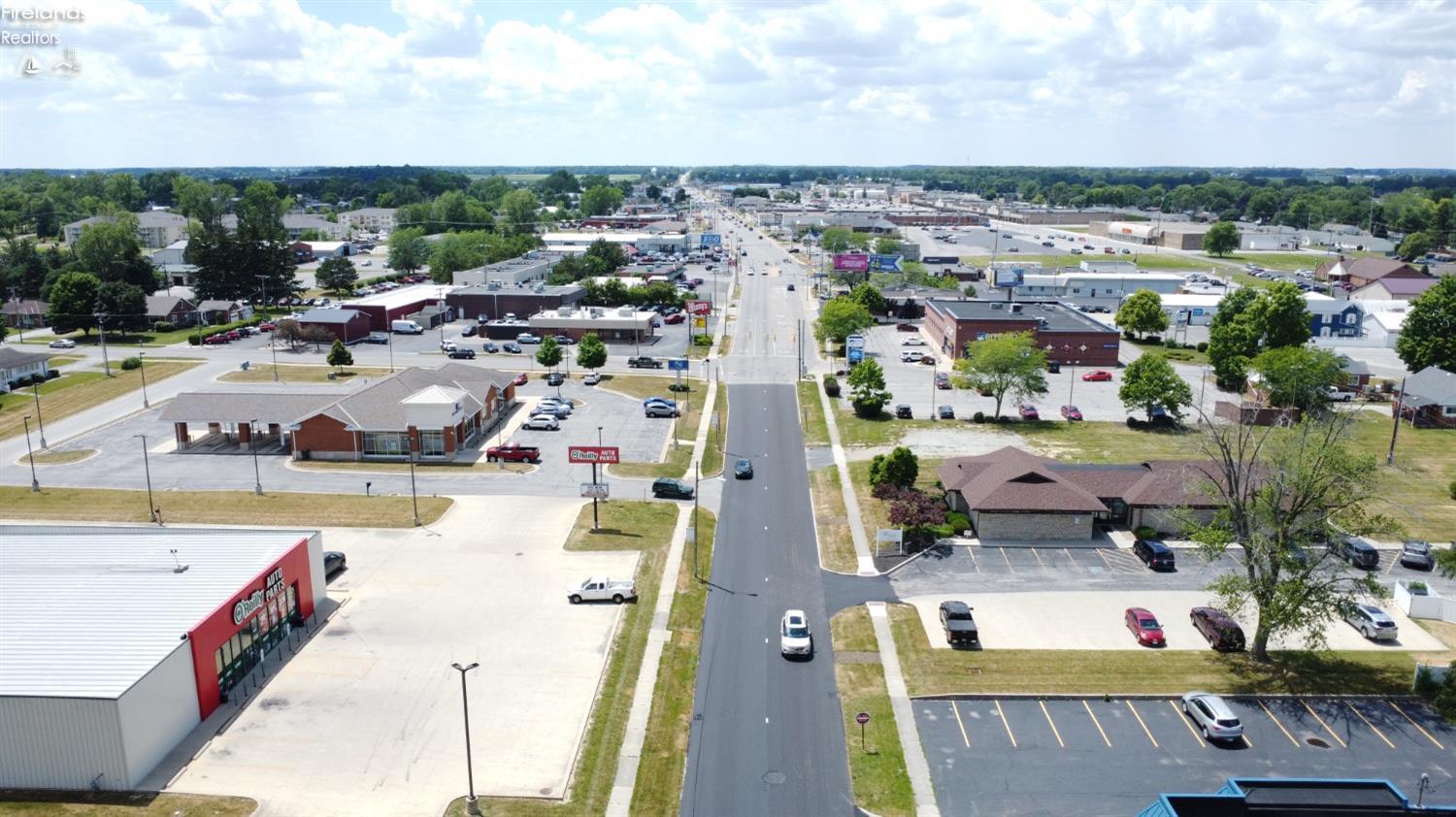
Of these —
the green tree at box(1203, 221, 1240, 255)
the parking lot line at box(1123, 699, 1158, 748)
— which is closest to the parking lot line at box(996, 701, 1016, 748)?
the parking lot line at box(1123, 699, 1158, 748)

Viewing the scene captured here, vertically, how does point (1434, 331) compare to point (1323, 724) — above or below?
above

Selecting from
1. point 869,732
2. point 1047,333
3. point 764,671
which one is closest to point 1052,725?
point 869,732

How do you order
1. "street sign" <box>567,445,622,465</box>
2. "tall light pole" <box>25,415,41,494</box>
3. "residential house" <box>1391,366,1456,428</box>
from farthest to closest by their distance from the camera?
1. "residential house" <box>1391,366,1456,428</box>
2. "tall light pole" <box>25,415,41,494</box>
3. "street sign" <box>567,445,622,465</box>

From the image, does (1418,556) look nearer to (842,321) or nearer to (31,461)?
(842,321)

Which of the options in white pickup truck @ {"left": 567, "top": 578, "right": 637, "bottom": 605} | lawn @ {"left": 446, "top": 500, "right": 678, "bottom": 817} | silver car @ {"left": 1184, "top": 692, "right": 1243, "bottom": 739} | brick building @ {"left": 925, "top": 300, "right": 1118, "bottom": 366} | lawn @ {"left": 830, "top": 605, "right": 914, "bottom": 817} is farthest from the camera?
brick building @ {"left": 925, "top": 300, "right": 1118, "bottom": 366}

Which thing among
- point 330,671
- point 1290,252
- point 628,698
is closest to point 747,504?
point 628,698

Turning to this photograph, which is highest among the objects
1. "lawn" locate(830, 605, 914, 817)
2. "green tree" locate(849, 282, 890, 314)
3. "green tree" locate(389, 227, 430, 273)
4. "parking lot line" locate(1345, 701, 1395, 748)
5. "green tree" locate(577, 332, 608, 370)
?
"green tree" locate(389, 227, 430, 273)

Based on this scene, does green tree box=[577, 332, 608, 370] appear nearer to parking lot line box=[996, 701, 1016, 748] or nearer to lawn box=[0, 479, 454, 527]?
lawn box=[0, 479, 454, 527]
